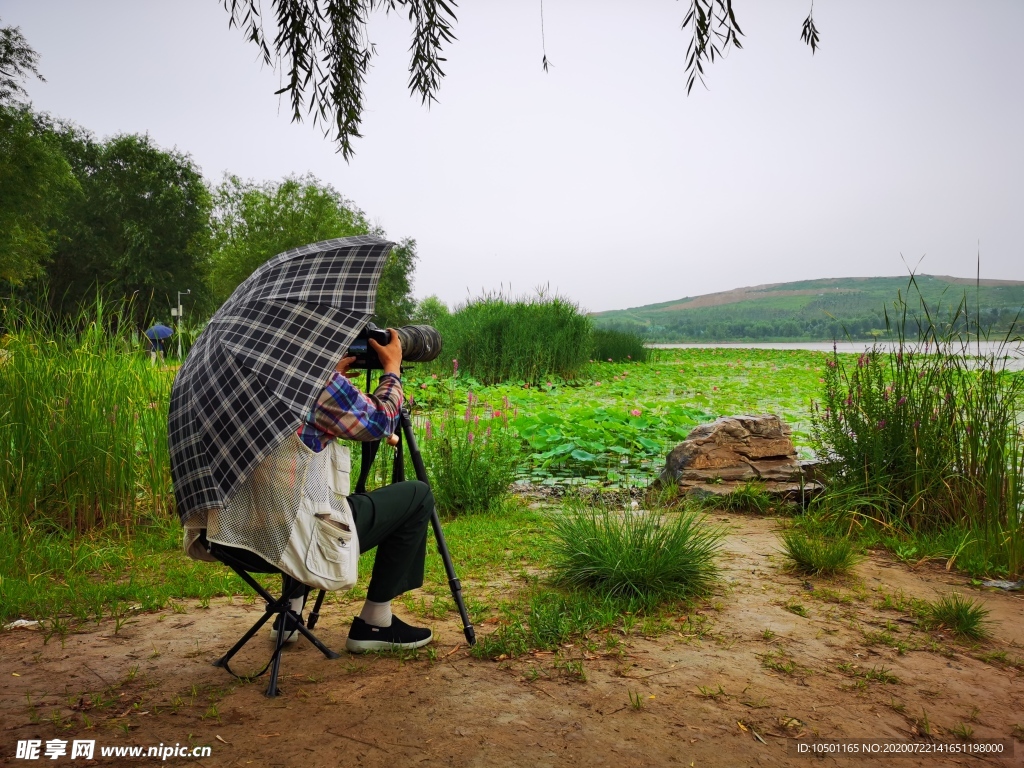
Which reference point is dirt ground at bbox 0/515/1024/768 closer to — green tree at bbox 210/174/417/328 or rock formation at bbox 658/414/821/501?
rock formation at bbox 658/414/821/501

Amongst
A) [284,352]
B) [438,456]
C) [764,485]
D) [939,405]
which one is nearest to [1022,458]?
[939,405]

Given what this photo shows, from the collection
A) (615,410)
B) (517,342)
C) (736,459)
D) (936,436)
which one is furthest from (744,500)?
(517,342)

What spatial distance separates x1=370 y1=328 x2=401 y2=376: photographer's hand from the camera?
2.58 metres

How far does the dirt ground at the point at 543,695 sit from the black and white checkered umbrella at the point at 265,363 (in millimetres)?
743

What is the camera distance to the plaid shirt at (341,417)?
2.33 metres

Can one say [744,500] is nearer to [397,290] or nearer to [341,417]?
[341,417]

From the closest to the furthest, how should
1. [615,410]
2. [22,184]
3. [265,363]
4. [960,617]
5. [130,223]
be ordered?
[265,363], [960,617], [615,410], [22,184], [130,223]

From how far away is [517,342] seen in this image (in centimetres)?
1330

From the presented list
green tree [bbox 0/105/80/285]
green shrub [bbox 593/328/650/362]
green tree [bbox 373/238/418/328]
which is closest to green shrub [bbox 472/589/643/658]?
green shrub [bbox 593/328/650/362]

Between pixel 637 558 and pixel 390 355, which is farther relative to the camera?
pixel 637 558

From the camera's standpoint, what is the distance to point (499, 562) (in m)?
4.38

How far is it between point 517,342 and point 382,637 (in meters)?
10.5

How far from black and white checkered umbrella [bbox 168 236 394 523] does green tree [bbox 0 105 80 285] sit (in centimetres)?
2380

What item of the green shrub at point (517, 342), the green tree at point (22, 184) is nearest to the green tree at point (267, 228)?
the green tree at point (22, 184)
